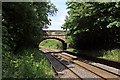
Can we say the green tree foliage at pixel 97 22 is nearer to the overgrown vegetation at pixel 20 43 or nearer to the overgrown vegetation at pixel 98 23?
the overgrown vegetation at pixel 98 23

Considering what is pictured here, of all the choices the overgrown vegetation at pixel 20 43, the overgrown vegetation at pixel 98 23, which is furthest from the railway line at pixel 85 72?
the overgrown vegetation at pixel 98 23

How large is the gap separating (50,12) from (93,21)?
1015 centimetres

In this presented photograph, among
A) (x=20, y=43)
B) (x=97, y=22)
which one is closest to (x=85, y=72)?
(x=20, y=43)

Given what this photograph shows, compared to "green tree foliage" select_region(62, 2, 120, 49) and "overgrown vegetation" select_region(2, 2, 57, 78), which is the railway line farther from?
"green tree foliage" select_region(62, 2, 120, 49)

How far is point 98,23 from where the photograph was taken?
2980 cm

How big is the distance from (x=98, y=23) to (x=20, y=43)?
872 centimetres

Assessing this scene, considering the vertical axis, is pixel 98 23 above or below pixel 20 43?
above

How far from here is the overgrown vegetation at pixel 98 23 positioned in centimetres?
2702

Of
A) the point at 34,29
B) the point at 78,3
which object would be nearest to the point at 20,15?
the point at 34,29

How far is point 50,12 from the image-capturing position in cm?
3988

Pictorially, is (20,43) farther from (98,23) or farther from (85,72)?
(98,23)

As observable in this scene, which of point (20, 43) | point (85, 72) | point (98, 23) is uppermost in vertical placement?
point (98, 23)

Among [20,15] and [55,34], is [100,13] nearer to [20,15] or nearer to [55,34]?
[20,15]

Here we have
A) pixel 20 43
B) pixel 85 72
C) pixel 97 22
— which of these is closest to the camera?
pixel 85 72
